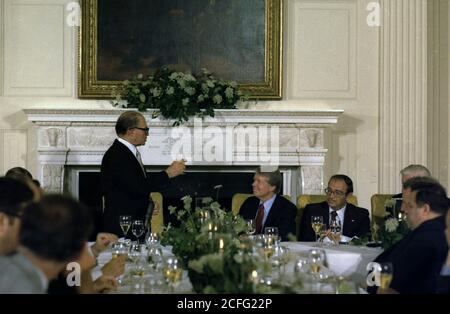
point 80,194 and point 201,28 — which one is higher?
point 201,28

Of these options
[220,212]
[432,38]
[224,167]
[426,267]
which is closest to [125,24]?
[224,167]

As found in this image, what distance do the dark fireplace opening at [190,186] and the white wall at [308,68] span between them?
1.90 feet

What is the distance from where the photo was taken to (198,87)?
338 inches

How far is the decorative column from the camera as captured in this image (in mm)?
8914

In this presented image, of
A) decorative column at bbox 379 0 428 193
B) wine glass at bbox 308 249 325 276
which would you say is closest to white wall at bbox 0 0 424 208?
decorative column at bbox 379 0 428 193

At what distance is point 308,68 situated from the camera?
9008 mm

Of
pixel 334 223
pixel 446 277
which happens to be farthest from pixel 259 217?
pixel 446 277

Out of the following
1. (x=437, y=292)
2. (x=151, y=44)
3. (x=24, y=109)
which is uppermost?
(x=151, y=44)

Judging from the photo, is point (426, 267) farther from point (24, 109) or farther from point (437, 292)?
point (24, 109)

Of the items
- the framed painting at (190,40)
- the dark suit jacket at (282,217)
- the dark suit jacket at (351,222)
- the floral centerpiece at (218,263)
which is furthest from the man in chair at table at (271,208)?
the framed painting at (190,40)

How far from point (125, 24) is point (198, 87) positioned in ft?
3.41

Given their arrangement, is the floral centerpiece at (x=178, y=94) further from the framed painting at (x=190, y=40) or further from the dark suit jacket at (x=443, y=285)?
the dark suit jacket at (x=443, y=285)

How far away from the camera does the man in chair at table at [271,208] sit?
6086mm
